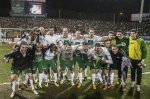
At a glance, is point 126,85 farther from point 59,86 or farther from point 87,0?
point 87,0

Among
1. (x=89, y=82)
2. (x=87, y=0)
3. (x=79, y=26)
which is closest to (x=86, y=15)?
(x=87, y=0)

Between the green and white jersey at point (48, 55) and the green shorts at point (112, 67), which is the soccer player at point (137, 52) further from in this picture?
the green and white jersey at point (48, 55)

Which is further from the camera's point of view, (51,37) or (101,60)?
(51,37)

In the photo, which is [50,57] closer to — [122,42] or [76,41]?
[76,41]

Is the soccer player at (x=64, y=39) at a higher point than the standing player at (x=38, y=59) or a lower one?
higher

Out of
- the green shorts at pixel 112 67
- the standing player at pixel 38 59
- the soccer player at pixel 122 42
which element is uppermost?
the soccer player at pixel 122 42

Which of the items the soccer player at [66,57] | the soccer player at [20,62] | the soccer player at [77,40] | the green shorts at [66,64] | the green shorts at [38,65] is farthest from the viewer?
the soccer player at [77,40]

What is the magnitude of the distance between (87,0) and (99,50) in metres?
48.2

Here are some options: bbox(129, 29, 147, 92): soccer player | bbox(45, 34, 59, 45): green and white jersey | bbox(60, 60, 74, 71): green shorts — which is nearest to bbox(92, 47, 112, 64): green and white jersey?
bbox(129, 29, 147, 92): soccer player

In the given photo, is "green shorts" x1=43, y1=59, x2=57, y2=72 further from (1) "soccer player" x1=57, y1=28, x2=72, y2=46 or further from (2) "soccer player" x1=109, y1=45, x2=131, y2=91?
(2) "soccer player" x1=109, y1=45, x2=131, y2=91

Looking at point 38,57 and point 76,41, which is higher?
point 76,41

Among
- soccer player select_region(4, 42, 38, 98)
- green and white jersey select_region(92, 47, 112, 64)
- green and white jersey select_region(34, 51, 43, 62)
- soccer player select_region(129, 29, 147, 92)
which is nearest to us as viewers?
soccer player select_region(4, 42, 38, 98)

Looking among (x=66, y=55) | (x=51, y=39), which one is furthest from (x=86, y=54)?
(x=51, y=39)

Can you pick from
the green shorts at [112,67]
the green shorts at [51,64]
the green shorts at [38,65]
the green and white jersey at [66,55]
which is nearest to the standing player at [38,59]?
the green shorts at [38,65]
